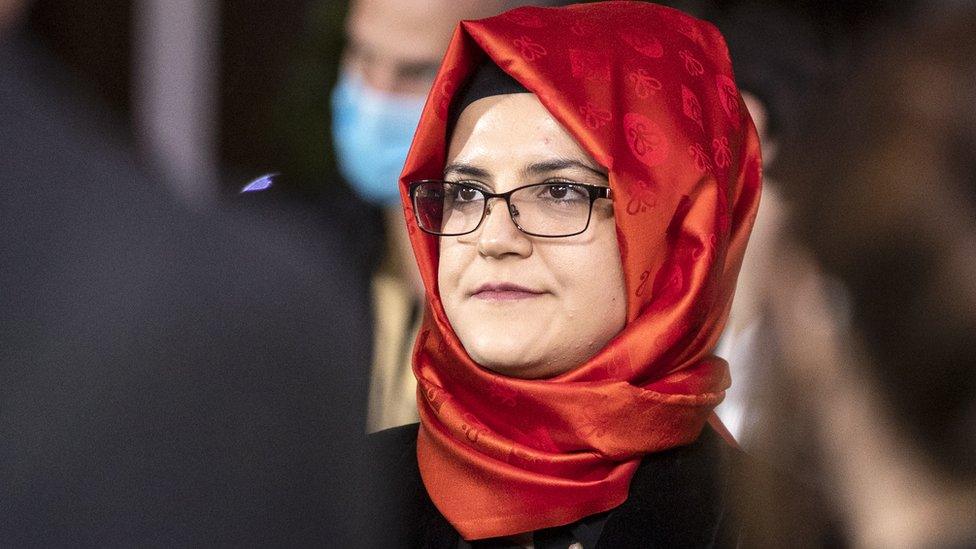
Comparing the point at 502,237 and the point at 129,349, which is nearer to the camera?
the point at 129,349

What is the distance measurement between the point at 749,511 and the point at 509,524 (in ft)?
0.84

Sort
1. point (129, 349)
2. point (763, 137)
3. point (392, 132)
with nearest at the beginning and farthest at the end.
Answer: point (129, 349), point (763, 137), point (392, 132)

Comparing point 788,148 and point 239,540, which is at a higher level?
point 239,540

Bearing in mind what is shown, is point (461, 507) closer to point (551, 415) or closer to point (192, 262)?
point (551, 415)

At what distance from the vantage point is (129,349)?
0.33 metres

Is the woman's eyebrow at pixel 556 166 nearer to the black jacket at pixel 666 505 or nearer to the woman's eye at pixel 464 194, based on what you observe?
the woman's eye at pixel 464 194

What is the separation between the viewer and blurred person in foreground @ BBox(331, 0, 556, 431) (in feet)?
4.97

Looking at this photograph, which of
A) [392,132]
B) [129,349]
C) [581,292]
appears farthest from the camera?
[392,132]

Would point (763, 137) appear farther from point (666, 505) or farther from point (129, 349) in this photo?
point (129, 349)

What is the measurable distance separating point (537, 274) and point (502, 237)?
0.16 ft

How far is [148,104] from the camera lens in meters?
1.38

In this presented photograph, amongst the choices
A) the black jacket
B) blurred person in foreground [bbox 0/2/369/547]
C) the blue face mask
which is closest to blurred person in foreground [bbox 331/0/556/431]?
the blue face mask

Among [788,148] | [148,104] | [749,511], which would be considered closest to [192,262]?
[749,511]

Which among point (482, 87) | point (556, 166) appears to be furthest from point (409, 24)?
point (556, 166)
